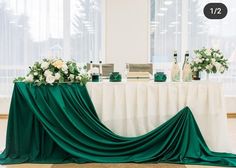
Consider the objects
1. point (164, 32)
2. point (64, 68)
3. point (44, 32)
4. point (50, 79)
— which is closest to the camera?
point (50, 79)

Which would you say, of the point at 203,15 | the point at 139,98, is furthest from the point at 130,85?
the point at 203,15

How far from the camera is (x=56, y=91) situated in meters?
3.84

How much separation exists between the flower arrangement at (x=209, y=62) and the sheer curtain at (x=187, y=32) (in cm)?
292

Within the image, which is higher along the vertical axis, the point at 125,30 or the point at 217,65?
the point at 125,30

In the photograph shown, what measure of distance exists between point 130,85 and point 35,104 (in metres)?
1.10

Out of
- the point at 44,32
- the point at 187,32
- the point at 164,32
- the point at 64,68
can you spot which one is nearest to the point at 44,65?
the point at 64,68

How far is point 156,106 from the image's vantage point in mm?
3928

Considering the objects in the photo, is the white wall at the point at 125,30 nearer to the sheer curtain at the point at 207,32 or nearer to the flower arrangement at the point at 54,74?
the sheer curtain at the point at 207,32

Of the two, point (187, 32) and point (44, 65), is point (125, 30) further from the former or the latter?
point (44, 65)

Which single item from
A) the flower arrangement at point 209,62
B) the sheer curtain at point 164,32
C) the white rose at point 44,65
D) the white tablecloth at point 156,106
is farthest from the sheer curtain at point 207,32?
the white rose at point 44,65

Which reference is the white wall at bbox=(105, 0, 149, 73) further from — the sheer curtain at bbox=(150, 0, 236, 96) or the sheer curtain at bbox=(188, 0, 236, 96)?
the sheer curtain at bbox=(188, 0, 236, 96)

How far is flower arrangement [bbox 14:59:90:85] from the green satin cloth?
Result: 0.27ft

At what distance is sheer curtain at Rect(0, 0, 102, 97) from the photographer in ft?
22.8

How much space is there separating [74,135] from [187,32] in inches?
166
